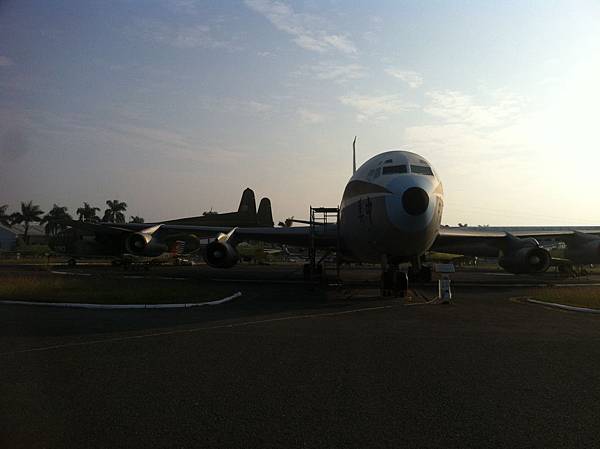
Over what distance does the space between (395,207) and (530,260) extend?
1268cm

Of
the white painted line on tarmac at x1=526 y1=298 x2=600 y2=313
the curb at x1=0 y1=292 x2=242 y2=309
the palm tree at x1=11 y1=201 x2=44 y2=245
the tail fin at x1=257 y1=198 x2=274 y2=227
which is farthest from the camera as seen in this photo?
the palm tree at x1=11 y1=201 x2=44 y2=245

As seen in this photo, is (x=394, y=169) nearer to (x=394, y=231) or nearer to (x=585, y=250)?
(x=394, y=231)

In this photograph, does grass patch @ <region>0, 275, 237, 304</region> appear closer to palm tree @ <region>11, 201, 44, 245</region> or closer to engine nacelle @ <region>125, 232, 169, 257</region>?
engine nacelle @ <region>125, 232, 169, 257</region>

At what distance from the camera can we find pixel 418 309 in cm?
1303

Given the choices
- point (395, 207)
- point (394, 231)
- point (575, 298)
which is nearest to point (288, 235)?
point (394, 231)

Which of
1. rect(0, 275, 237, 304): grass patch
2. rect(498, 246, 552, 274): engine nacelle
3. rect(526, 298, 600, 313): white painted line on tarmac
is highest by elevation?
→ rect(498, 246, 552, 274): engine nacelle

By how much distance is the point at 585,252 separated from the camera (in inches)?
1104

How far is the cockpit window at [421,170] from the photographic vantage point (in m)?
15.7

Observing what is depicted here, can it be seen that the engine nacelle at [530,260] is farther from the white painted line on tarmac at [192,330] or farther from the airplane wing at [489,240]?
the white painted line on tarmac at [192,330]

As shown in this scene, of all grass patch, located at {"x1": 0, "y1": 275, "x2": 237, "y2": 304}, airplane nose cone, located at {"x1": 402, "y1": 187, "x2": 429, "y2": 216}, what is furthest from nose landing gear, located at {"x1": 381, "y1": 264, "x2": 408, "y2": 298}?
grass patch, located at {"x1": 0, "y1": 275, "x2": 237, "y2": 304}

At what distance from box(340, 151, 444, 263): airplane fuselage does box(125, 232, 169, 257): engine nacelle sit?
13753 millimetres

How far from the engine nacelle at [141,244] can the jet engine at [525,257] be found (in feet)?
62.3

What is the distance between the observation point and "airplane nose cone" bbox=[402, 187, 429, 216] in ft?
46.3

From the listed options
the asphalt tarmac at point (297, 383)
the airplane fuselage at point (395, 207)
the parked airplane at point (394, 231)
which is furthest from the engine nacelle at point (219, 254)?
the asphalt tarmac at point (297, 383)
